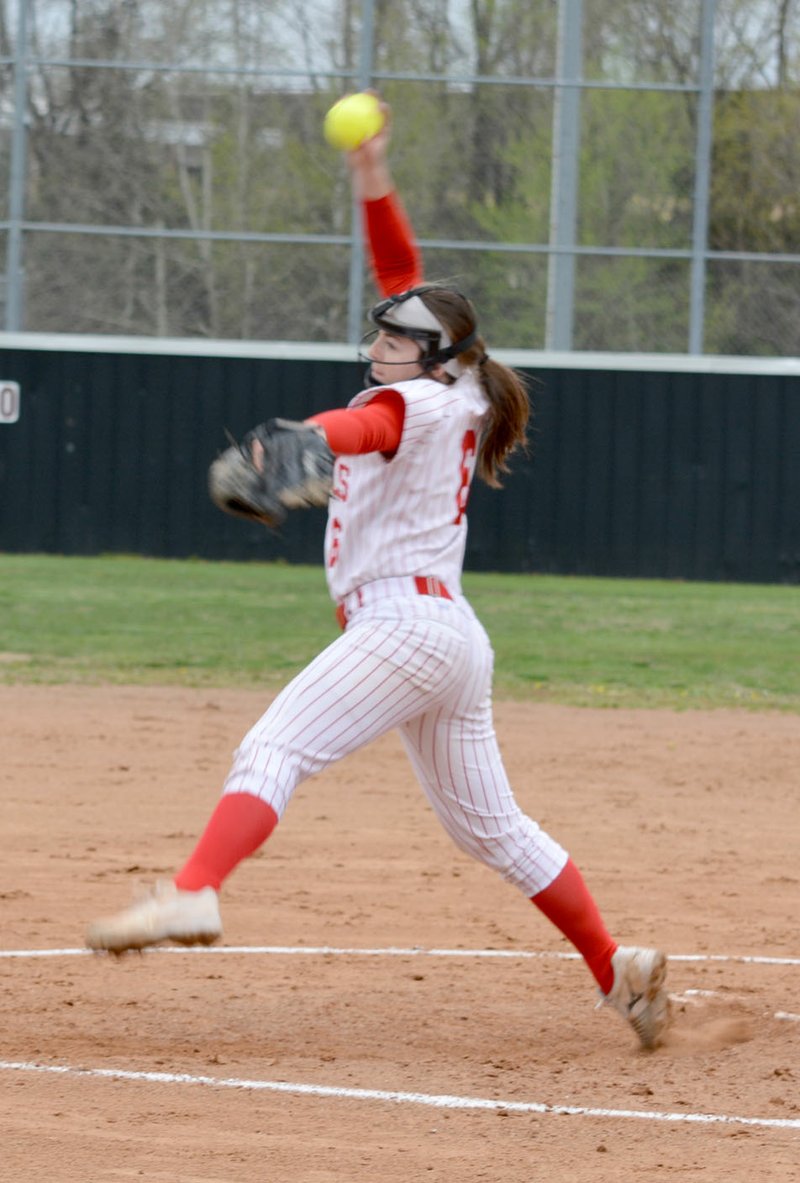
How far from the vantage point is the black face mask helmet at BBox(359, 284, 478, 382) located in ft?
13.4

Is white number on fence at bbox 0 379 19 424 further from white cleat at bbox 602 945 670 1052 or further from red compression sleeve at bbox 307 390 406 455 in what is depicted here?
red compression sleeve at bbox 307 390 406 455

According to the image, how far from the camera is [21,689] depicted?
1084 cm

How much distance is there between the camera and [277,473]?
11.8 ft

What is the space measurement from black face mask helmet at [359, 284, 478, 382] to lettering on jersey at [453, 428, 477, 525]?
0.55 ft

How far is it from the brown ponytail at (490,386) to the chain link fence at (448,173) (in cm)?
1549

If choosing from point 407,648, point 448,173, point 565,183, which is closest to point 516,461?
point 565,183

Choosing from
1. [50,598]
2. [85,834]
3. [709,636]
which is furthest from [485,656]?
[50,598]

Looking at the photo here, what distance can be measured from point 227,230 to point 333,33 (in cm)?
259

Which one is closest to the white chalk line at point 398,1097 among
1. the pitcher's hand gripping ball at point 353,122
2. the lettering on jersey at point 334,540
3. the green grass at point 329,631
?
the lettering on jersey at point 334,540

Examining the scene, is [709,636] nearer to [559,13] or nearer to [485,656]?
[559,13]

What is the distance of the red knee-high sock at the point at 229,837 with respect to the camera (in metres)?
3.84

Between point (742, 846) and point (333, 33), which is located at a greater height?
point (333, 33)

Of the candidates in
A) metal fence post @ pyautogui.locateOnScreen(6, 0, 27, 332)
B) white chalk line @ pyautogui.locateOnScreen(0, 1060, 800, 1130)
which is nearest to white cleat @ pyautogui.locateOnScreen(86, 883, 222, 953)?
white chalk line @ pyautogui.locateOnScreen(0, 1060, 800, 1130)

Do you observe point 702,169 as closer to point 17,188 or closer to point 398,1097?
point 17,188
